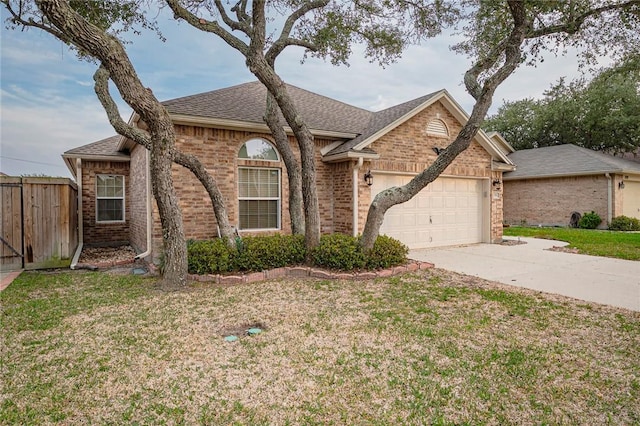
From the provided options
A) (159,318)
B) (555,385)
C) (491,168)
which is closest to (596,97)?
(491,168)

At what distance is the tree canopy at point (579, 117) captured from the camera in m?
24.8

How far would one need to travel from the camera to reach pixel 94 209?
41.2 feet

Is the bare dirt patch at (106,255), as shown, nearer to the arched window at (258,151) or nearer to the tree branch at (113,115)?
the tree branch at (113,115)

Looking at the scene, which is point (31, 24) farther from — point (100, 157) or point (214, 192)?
point (214, 192)

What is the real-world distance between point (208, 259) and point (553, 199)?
19.5 meters

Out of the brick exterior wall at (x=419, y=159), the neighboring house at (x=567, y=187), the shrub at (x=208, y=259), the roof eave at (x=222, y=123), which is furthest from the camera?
the neighboring house at (x=567, y=187)

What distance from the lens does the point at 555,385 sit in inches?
125

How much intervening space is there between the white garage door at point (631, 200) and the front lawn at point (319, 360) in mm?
16532

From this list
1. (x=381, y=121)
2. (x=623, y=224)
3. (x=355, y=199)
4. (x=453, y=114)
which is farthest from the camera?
(x=623, y=224)

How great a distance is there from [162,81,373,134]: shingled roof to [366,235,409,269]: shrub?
4212 mm

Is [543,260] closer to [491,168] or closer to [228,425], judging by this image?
[491,168]

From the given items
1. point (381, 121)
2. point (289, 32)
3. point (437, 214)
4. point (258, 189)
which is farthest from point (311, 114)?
point (437, 214)

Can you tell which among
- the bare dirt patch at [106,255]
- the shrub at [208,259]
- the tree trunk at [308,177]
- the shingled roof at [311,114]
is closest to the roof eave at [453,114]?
the shingled roof at [311,114]

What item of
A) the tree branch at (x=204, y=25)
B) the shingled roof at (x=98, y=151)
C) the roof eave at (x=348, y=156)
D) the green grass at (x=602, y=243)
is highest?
the tree branch at (x=204, y=25)
